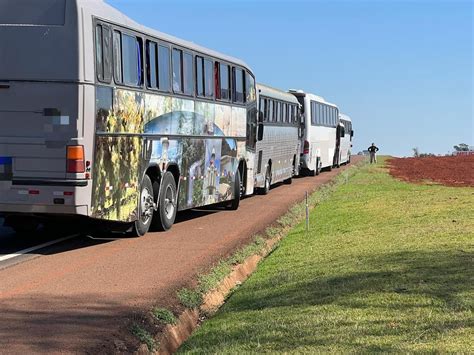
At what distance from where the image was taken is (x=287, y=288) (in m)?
9.09

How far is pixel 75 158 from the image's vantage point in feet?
37.1

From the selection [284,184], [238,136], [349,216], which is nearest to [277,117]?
[284,184]

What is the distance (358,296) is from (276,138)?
65.2 feet

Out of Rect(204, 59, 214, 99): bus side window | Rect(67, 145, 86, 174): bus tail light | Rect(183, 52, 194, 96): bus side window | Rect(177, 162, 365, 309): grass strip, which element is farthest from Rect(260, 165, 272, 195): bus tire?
Rect(67, 145, 86, 174): bus tail light

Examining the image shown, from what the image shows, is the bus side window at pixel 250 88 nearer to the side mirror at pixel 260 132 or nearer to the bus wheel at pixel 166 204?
the side mirror at pixel 260 132

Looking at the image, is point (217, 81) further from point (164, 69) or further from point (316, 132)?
point (316, 132)

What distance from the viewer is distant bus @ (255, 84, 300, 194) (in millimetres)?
24672

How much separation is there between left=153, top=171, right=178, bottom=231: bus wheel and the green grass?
2276mm

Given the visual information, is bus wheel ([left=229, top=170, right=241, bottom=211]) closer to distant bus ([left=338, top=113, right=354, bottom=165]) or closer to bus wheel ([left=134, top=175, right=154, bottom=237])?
bus wheel ([left=134, top=175, right=154, bottom=237])

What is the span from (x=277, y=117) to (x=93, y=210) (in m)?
16.8

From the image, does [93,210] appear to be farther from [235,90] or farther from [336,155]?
[336,155]

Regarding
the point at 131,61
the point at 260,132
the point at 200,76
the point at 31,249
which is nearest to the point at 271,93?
the point at 260,132

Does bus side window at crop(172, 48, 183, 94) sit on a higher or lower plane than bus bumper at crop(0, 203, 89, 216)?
higher

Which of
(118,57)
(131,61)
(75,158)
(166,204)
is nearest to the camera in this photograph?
(75,158)
